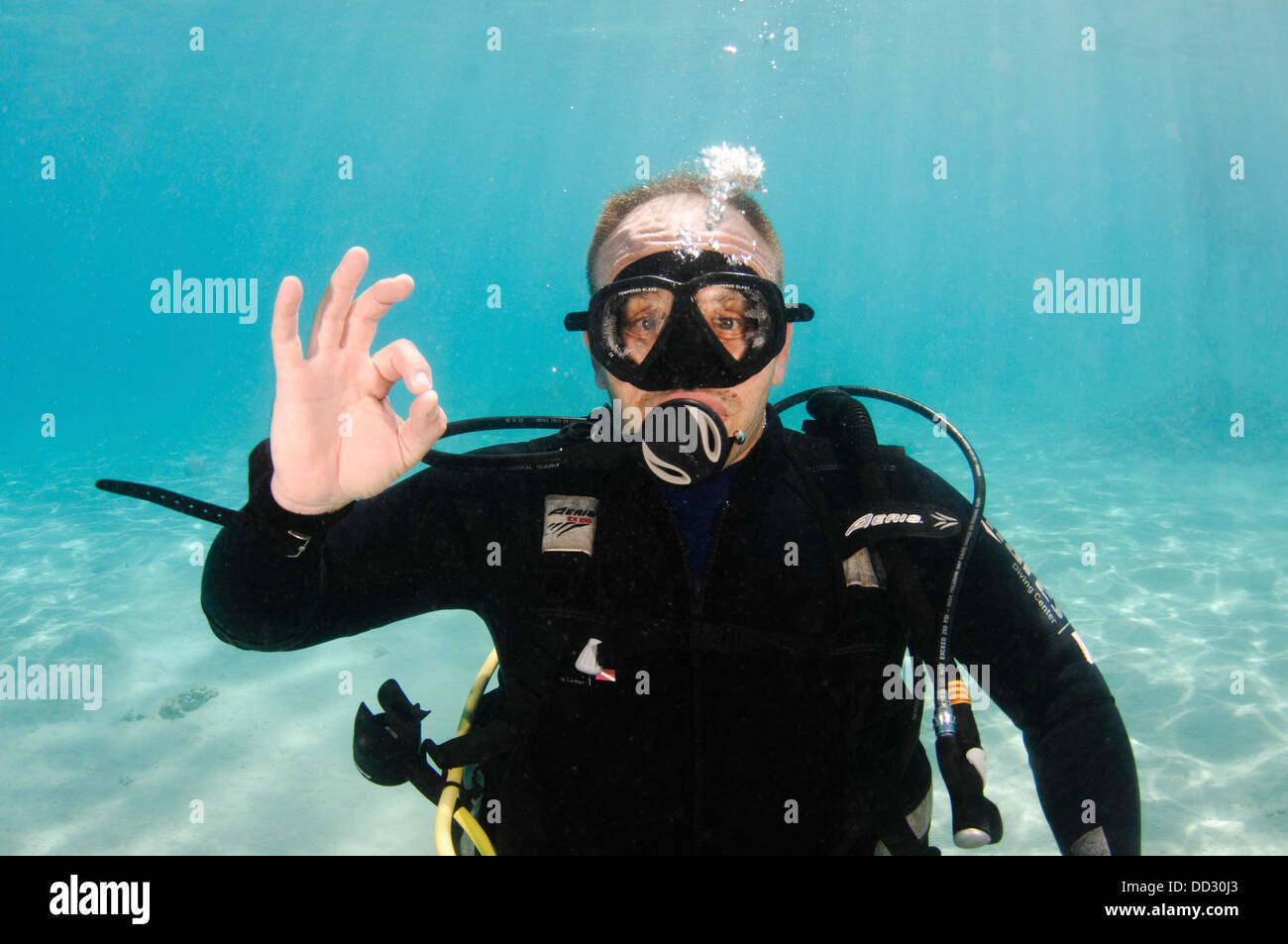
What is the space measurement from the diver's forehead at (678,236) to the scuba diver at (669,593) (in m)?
0.02

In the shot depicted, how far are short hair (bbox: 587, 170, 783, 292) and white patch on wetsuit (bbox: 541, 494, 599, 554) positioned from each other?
2.92 ft

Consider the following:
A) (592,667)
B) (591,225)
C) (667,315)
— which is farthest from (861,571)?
(591,225)

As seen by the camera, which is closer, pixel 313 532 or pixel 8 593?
pixel 313 532

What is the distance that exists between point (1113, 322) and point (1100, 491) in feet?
212

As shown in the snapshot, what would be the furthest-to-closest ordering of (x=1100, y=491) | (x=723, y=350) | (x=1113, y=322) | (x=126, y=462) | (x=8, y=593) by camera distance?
(x=1113, y=322) < (x=126, y=462) < (x=1100, y=491) < (x=8, y=593) < (x=723, y=350)

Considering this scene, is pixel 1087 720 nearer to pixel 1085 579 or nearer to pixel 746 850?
pixel 746 850

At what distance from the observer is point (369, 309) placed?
178 centimetres

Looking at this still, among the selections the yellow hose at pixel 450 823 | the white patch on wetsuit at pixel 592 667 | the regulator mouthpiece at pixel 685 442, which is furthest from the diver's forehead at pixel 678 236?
the yellow hose at pixel 450 823

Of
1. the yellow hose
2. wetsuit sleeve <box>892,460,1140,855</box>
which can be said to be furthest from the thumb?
wetsuit sleeve <box>892,460,1140,855</box>

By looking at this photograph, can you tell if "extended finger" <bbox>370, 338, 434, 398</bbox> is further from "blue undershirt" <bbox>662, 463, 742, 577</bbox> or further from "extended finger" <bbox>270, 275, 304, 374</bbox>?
"blue undershirt" <bbox>662, 463, 742, 577</bbox>

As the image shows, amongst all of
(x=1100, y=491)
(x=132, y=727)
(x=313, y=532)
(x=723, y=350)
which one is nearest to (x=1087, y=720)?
(x=723, y=350)

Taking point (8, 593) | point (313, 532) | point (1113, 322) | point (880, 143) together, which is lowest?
point (8, 593)

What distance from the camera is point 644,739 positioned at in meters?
2.06

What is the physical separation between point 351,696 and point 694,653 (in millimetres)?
6763
